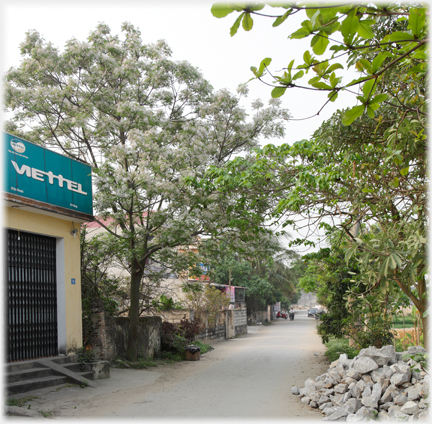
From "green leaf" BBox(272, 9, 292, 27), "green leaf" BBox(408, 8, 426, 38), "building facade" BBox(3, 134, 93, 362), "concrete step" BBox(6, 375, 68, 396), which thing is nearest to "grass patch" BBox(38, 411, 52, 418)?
"concrete step" BBox(6, 375, 68, 396)

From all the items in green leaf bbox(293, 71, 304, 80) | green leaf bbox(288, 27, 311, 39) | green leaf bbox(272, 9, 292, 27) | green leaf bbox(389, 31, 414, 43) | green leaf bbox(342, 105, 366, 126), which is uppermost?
green leaf bbox(272, 9, 292, 27)

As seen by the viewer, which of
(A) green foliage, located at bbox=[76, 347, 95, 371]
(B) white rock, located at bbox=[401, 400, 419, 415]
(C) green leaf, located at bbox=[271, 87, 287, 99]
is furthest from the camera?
(A) green foliage, located at bbox=[76, 347, 95, 371]

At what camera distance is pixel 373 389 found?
6719mm

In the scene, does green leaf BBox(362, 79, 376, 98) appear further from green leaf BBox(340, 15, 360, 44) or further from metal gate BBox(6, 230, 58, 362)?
metal gate BBox(6, 230, 58, 362)

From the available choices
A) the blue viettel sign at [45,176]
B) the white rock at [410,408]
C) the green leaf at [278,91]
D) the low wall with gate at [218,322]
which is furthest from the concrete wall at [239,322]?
the green leaf at [278,91]

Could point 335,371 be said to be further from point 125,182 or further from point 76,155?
point 76,155

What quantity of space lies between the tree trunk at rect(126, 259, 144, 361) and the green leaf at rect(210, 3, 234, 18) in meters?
10.6

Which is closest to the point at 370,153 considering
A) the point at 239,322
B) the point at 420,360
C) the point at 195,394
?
the point at 420,360

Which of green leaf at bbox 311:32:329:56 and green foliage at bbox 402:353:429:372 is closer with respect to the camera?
green leaf at bbox 311:32:329:56

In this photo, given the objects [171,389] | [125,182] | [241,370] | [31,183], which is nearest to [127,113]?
[125,182]

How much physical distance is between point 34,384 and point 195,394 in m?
3.09

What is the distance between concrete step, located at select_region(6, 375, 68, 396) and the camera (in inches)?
286

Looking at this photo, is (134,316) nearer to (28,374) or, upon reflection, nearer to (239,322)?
(28,374)

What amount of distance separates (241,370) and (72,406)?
5907 millimetres
